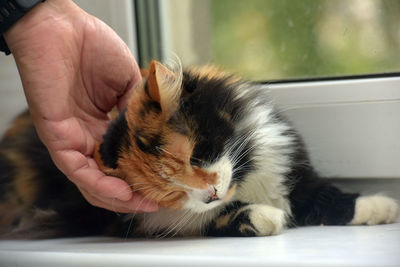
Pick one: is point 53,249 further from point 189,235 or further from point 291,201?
point 291,201

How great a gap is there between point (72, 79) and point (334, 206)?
0.67 metres

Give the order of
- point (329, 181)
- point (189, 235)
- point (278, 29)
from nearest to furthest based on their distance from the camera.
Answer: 1. point (189, 235)
2. point (329, 181)
3. point (278, 29)

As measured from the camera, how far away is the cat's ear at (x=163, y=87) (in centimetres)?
94

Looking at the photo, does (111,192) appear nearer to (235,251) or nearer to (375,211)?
(235,251)

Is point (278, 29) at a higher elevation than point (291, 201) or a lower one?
higher

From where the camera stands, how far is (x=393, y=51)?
125 cm

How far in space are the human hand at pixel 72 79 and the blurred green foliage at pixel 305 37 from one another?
1.09 ft

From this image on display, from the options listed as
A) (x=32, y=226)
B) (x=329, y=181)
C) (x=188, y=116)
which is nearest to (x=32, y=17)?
(x=188, y=116)

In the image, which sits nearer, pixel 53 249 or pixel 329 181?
pixel 53 249

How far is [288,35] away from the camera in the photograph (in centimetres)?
136

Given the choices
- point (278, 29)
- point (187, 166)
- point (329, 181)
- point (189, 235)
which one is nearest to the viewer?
point (187, 166)

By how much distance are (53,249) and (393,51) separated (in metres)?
0.93

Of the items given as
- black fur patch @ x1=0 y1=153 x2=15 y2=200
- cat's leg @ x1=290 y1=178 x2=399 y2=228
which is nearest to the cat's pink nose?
cat's leg @ x1=290 y1=178 x2=399 y2=228

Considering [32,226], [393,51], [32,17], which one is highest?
[32,17]
